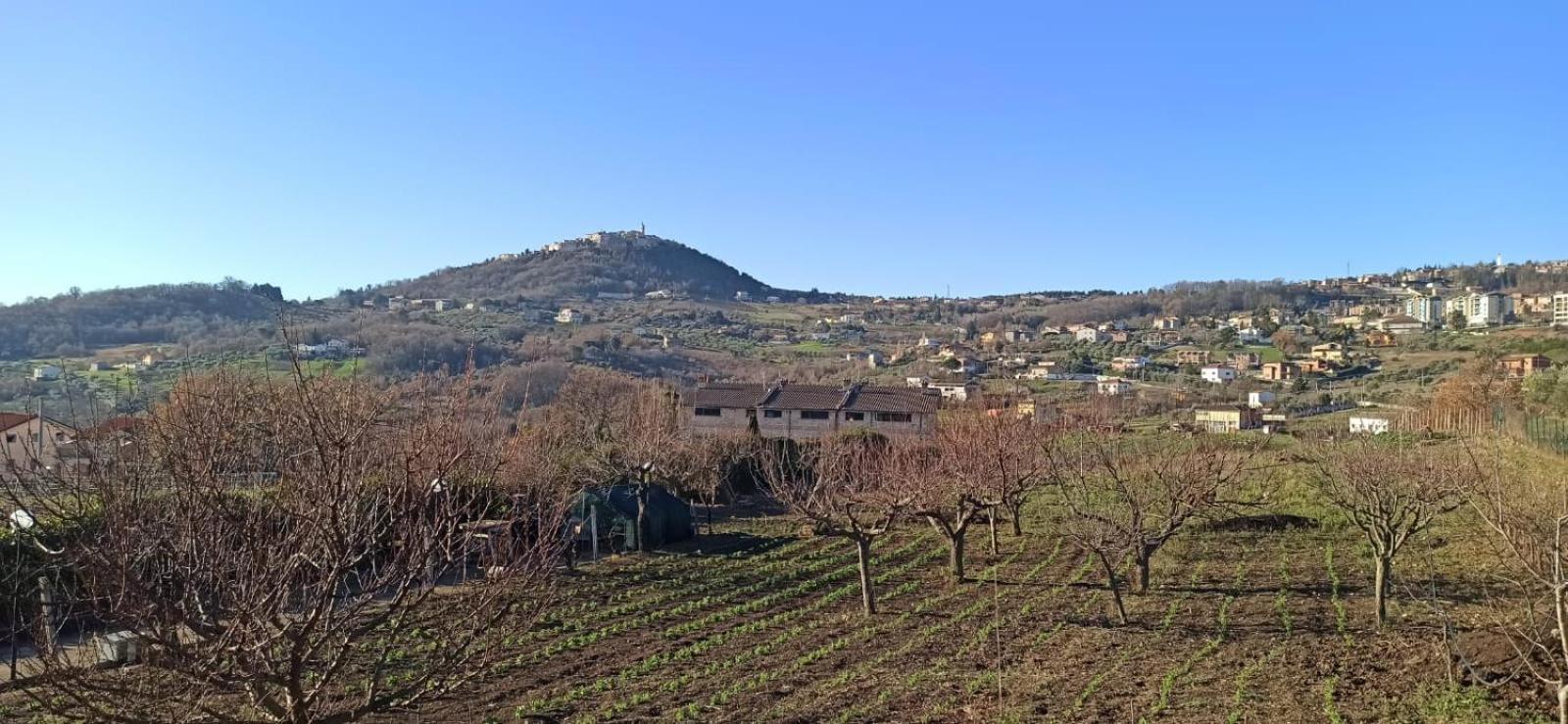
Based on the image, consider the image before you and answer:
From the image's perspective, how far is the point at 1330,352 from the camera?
3167 inches

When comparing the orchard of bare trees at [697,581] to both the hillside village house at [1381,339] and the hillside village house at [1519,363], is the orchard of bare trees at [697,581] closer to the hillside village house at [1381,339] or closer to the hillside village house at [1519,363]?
the hillside village house at [1519,363]

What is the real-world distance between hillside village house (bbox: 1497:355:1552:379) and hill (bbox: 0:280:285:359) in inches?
2596

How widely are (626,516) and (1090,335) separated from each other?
9305 centimetres

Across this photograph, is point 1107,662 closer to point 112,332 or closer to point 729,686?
point 729,686

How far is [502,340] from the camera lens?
283ft

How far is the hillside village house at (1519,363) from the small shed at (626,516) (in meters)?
42.4

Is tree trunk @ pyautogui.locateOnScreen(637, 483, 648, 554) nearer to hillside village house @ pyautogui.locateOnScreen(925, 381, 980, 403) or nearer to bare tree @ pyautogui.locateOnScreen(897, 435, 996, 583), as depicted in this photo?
bare tree @ pyautogui.locateOnScreen(897, 435, 996, 583)

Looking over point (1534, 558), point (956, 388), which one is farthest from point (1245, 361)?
point (1534, 558)

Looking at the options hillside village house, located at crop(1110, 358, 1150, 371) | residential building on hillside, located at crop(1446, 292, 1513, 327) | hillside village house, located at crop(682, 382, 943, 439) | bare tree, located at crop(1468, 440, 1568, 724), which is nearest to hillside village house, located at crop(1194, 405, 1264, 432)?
hillside village house, located at crop(682, 382, 943, 439)

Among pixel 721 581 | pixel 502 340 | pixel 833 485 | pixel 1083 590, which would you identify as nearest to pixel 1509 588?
pixel 1083 590

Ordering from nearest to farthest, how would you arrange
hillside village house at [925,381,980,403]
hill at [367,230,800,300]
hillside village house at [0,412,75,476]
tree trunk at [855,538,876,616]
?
hillside village house at [0,412,75,476], tree trunk at [855,538,876,616], hillside village house at [925,381,980,403], hill at [367,230,800,300]

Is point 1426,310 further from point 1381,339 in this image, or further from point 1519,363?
point 1519,363

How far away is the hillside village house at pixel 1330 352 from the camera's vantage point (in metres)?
76.1

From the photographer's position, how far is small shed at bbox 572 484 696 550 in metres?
20.5
